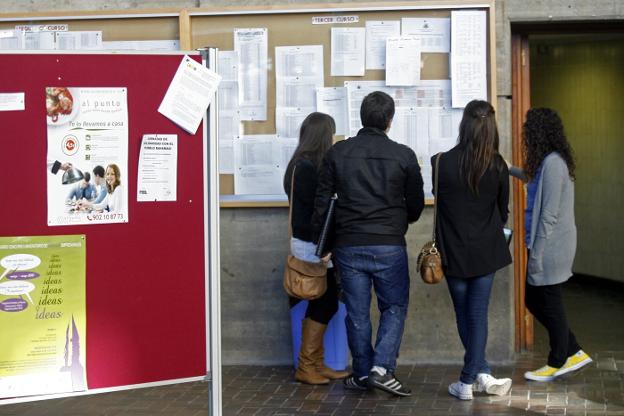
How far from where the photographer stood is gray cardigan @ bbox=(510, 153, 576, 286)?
6.79 metres

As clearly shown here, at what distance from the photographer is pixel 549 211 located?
22.2 feet

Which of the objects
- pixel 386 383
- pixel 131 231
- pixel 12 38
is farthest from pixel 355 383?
pixel 12 38

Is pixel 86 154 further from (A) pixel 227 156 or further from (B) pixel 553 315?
(B) pixel 553 315

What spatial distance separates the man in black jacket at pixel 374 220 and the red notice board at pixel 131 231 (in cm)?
139

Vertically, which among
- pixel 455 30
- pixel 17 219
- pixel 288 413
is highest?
pixel 455 30

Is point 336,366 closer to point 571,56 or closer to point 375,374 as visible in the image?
point 375,374

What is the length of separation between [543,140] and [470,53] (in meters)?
0.97

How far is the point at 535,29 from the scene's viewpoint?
790cm

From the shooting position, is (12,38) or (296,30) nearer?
(296,30)

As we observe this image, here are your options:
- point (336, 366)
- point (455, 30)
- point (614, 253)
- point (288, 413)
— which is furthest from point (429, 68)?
point (614, 253)

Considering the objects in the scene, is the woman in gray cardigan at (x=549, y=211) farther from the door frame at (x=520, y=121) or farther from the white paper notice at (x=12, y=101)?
the white paper notice at (x=12, y=101)

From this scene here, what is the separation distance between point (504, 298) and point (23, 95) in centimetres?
388

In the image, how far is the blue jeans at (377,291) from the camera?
6.52 metres

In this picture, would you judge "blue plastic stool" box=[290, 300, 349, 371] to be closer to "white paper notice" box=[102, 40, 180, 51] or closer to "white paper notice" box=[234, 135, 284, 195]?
"white paper notice" box=[234, 135, 284, 195]
